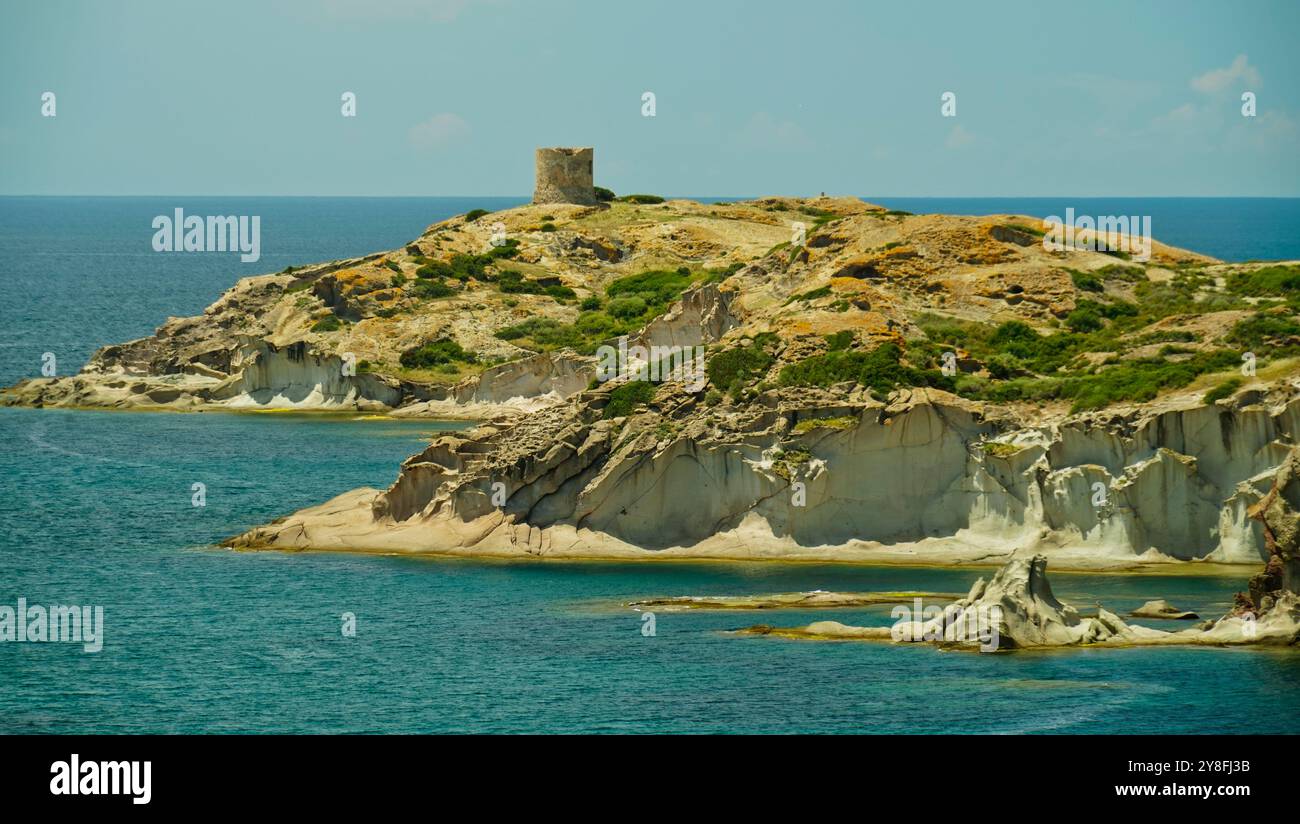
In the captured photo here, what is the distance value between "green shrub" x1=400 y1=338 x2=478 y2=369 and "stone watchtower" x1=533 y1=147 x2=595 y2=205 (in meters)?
29.9

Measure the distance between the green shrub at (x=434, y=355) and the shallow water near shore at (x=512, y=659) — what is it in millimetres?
43503

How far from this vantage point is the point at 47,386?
Answer: 368 ft

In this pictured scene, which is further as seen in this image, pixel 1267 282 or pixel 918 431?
pixel 1267 282

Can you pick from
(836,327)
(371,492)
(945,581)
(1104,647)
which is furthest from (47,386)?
(1104,647)

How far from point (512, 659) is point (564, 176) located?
9792cm

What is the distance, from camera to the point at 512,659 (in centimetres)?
5084

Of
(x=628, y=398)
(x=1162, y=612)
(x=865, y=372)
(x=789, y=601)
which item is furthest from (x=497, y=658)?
(x=865, y=372)

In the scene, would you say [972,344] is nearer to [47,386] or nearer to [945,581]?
[945,581]

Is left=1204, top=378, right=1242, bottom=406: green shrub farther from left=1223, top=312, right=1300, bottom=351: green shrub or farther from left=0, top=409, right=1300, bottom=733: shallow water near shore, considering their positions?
left=0, top=409, right=1300, bottom=733: shallow water near shore

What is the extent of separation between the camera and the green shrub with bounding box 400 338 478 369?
116 m

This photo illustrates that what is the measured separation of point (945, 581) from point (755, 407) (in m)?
10.5

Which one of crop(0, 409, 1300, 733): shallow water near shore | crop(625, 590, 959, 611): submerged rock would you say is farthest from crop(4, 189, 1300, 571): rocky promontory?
crop(625, 590, 959, 611): submerged rock

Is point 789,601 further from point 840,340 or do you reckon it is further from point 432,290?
point 432,290

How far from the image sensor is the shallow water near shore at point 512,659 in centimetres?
4472
